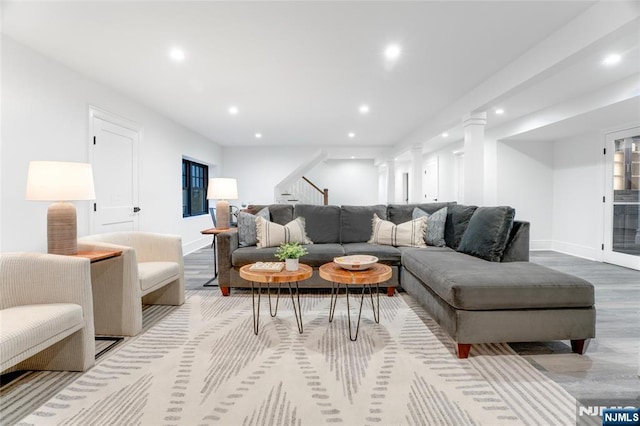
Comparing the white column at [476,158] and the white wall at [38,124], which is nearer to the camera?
the white wall at [38,124]

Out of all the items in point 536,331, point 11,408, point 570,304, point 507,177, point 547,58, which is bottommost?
point 11,408

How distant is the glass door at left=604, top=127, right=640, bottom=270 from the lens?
464 centimetres

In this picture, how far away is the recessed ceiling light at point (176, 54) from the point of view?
279cm

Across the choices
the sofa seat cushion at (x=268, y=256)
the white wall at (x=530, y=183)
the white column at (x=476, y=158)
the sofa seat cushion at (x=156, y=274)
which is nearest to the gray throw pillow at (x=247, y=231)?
the sofa seat cushion at (x=268, y=256)

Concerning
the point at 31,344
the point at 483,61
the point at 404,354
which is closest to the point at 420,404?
the point at 404,354

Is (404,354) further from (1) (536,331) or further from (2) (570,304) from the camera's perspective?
(2) (570,304)

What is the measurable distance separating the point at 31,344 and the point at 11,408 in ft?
1.11

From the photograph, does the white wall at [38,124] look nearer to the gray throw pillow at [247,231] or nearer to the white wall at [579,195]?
the gray throw pillow at [247,231]

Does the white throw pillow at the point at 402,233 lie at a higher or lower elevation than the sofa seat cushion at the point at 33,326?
higher

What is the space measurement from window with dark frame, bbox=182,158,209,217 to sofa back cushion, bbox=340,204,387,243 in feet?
12.7

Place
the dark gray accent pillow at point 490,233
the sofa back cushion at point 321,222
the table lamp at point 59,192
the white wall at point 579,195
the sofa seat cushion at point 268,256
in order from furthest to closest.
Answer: the white wall at point 579,195 < the sofa back cushion at point 321,222 < the sofa seat cushion at point 268,256 < the dark gray accent pillow at point 490,233 < the table lamp at point 59,192

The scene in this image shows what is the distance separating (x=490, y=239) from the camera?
2.74 meters

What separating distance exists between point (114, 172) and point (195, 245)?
2.81m

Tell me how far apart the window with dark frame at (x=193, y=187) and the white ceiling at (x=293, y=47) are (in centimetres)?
213
